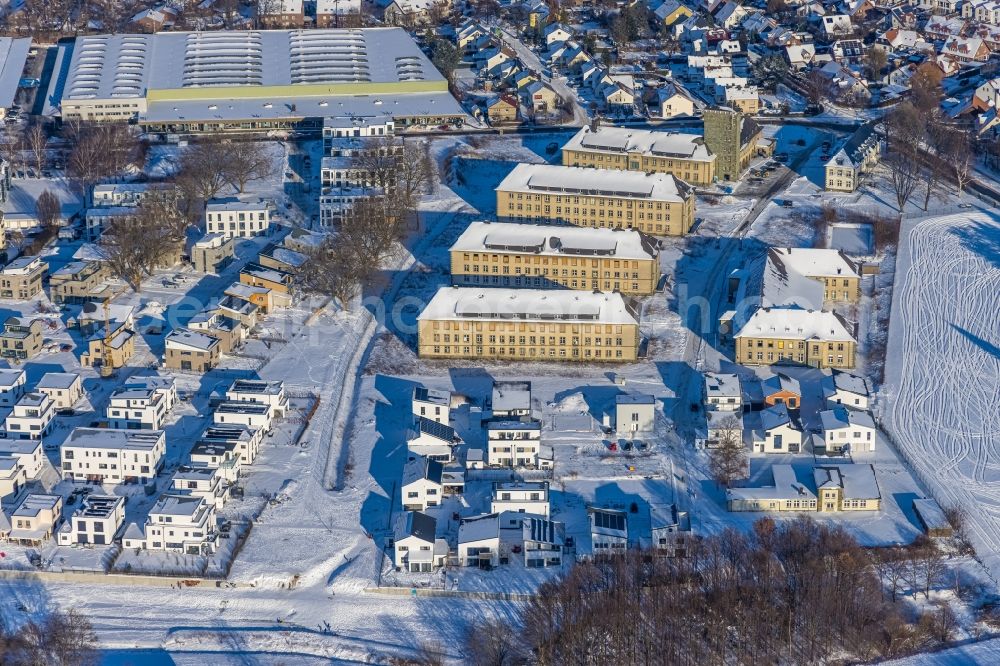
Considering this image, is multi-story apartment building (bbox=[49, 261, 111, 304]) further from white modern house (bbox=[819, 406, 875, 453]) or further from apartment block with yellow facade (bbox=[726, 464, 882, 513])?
white modern house (bbox=[819, 406, 875, 453])

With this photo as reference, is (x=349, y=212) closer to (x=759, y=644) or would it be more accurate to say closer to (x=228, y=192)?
(x=228, y=192)

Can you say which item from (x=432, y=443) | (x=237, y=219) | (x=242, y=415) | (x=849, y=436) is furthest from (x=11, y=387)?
(x=849, y=436)

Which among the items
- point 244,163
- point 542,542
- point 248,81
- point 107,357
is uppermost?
point 542,542

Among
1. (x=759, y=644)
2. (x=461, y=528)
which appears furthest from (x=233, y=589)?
(x=759, y=644)

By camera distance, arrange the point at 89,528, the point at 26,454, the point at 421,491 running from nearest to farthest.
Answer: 1. the point at 89,528
2. the point at 421,491
3. the point at 26,454

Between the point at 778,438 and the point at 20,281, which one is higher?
the point at 20,281

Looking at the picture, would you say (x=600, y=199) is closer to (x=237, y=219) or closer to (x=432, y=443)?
(x=237, y=219)

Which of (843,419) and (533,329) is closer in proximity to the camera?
(843,419)

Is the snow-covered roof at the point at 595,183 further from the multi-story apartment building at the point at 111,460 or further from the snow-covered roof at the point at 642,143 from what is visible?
→ the multi-story apartment building at the point at 111,460
